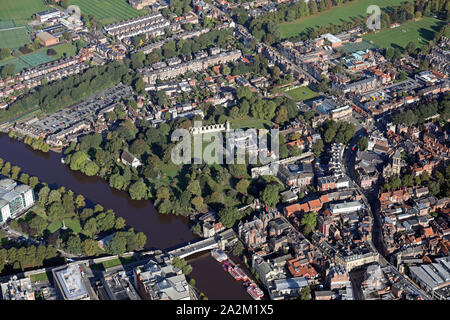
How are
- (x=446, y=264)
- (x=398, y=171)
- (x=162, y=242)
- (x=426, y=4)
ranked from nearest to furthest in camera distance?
(x=446, y=264) → (x=162, y=242) → (x=398, y=171) → (x=426, y=4)

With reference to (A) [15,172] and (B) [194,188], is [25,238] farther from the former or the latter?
(B) [194,188]

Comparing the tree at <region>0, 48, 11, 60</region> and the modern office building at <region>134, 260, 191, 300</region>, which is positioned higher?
the tree at <region>0, 48, 11, 60</region>

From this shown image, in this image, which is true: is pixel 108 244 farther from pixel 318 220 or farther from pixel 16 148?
pixel 16 148

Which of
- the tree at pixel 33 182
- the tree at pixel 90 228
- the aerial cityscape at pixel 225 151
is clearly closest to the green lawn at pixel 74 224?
the aerial cityscape at pixel 225 151

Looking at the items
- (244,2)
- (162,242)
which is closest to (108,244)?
(162,242)

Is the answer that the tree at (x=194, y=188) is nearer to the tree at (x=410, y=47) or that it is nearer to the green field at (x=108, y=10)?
the tree at (x=410, y=47)

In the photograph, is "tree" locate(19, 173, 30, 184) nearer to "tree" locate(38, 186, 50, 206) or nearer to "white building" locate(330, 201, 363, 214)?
"tree" locate(38, 186, 50, 206)

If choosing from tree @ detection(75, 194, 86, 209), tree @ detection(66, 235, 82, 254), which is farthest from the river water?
tree @ detection(66, 235, 82, 254)
